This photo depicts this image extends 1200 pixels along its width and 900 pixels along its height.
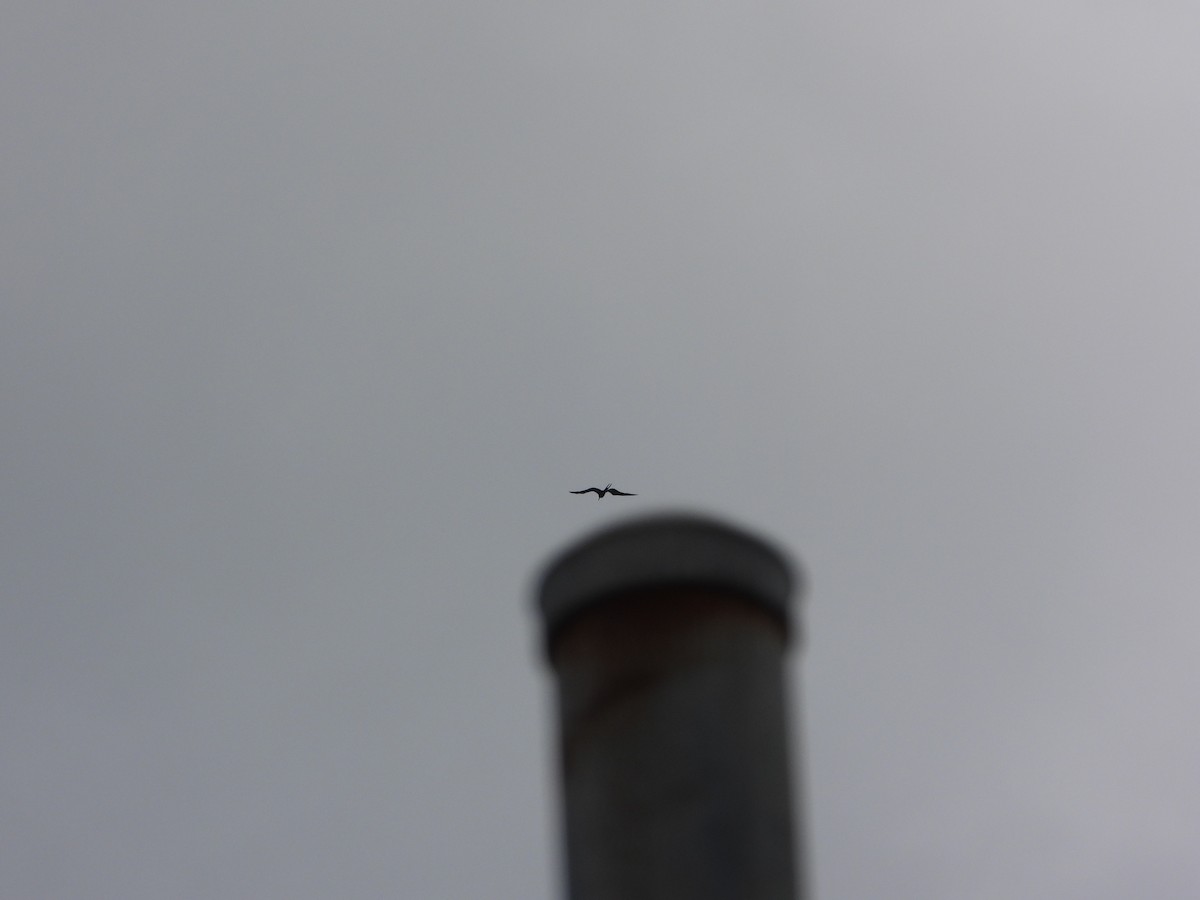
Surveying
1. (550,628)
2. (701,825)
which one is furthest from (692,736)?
(550,628)

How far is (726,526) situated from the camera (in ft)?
12.6

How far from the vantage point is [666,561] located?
3.79 m

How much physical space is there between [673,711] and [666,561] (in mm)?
373

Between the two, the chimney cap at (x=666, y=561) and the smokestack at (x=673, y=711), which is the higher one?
the chimney cap at (x=666, y=561)

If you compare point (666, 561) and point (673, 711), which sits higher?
point (666, 561)

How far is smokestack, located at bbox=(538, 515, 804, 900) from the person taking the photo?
11.6 feet

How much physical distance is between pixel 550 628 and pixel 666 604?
358mm

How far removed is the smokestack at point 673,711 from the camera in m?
3.53

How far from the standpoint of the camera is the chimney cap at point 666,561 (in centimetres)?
380

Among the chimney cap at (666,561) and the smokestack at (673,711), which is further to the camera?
the chimney cap at (666,561)

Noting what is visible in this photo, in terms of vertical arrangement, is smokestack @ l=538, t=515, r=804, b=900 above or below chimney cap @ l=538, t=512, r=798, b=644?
below

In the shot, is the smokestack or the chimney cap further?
the chimney cap

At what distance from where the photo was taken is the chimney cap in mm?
3797

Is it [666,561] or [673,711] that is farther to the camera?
[666,561]
